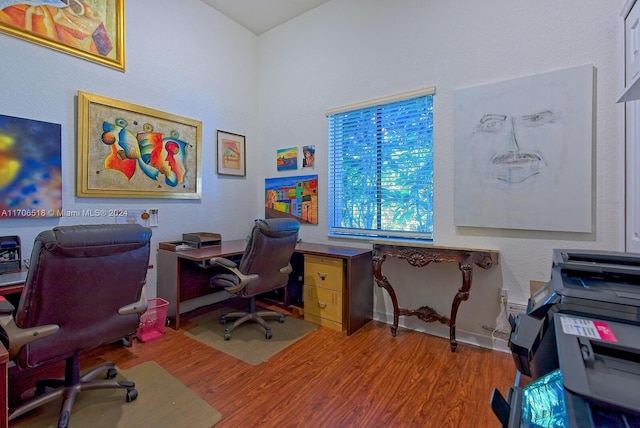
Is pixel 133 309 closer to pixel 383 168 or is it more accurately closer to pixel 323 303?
pixel 323 303

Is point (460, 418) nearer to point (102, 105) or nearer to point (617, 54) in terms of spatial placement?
point (617, 54)

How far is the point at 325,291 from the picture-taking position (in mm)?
2879

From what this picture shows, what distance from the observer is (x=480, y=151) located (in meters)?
2.43

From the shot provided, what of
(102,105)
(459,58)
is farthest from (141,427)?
(459,58)

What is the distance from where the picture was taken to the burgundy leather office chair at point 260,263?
2496 mm

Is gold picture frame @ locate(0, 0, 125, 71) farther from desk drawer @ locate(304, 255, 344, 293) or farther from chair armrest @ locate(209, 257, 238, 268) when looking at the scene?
desk drawer @ locate(304, 255, 344, 293)

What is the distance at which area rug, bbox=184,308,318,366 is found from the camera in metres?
2.36

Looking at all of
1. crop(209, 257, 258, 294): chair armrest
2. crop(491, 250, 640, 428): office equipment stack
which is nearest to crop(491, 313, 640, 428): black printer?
crop(491, 250, 640, 428): office equipment stack

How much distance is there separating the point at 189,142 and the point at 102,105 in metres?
0.84

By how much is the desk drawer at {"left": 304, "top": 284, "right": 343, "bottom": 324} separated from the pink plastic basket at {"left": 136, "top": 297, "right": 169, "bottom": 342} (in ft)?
4.29

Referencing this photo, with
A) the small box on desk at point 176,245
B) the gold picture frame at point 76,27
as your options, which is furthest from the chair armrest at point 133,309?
the gold picture frame at point 76,27

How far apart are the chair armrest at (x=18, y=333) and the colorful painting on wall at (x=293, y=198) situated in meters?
2.49

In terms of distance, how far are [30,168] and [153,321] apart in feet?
5.02

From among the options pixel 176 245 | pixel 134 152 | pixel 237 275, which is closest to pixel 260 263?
pixel 237 275
